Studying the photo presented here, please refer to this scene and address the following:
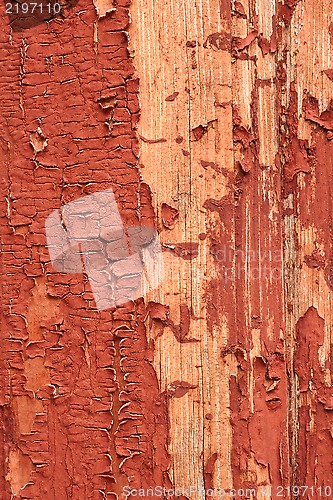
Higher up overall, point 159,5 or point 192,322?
point 159,5

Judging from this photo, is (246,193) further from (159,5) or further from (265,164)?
(159,5)

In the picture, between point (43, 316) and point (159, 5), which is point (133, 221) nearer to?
point (43, 316)

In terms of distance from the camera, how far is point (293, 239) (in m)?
1.07

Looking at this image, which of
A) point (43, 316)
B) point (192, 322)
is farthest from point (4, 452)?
point (192, 322)

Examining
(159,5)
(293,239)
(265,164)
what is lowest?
(293,239)

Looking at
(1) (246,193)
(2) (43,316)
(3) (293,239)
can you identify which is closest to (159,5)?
(1) (246,193)

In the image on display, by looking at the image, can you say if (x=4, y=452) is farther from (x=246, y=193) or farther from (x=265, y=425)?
(x=246, y=193)

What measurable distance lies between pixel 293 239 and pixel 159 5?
50cm

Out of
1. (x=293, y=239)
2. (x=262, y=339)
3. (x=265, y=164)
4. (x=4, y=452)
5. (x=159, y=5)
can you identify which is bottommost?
(x=4, y=452)

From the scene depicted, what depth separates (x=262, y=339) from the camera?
1.03 meters

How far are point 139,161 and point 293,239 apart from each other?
1.09 feet

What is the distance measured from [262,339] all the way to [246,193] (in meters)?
0.27

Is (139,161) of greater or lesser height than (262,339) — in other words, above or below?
above

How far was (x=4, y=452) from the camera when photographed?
1.04m
